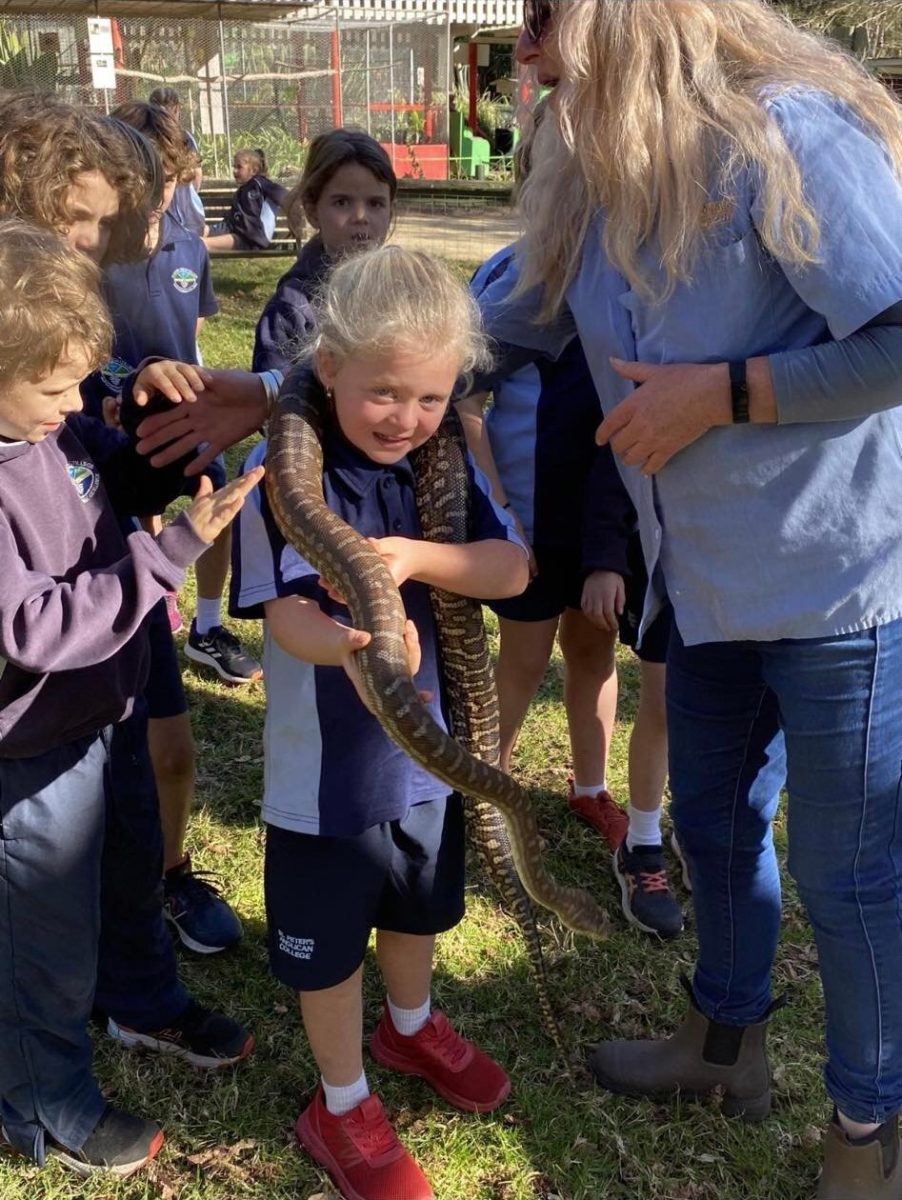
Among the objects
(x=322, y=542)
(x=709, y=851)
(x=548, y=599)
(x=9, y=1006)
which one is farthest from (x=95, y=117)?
(x=709, y=851)

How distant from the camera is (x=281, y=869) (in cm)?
260

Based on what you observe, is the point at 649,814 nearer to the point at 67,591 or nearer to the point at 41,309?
the point at 67,591

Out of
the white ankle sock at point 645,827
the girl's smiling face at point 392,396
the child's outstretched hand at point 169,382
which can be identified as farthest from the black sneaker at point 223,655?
the girl's smiling face at point 392,396

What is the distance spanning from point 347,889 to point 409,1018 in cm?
74

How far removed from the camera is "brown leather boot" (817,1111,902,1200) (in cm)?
269

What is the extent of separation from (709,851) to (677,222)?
169 cm

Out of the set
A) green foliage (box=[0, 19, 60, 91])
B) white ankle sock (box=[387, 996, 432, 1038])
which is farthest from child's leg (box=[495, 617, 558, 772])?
green foliage (box=[0, 19, 60, 91])

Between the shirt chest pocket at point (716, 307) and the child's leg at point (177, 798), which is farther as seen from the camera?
the child's leg at point (177, 798)

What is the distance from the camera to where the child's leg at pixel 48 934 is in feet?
8.21

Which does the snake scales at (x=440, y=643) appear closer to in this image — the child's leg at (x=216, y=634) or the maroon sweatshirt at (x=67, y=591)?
the maroon sweatshirt at (x=67, y=591)

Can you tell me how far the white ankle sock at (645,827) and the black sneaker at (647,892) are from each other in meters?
0.02

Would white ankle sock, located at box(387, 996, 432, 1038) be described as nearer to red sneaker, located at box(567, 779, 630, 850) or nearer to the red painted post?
red sneaker, located at box(567, 779, 630, 850)

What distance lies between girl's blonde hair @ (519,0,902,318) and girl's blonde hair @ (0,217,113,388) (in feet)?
3.74

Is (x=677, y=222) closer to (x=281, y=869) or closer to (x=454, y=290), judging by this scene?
(x=454, y=290)
